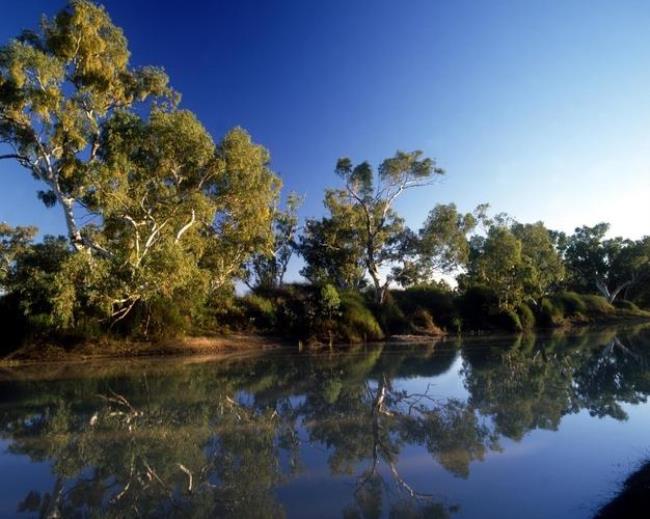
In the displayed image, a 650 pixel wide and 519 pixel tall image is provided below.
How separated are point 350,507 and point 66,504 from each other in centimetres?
279

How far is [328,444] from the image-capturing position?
568cm

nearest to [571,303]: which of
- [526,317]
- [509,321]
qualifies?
[526,317]

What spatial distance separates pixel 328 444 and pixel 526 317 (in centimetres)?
2813

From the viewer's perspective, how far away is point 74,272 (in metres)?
15.0

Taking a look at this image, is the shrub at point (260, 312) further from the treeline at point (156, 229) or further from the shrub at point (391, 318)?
the shrub at point (391, 318)

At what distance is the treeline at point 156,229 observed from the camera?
1563 centimetres

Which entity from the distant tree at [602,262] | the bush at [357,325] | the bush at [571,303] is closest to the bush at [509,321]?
the bush at [571,303]

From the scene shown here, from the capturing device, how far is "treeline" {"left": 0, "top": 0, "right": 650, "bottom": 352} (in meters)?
15.6

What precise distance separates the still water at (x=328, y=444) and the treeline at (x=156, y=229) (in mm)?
6644

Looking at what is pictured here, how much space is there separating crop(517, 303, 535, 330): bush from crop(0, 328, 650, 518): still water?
19.4 meters

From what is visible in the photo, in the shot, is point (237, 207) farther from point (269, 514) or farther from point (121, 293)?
point (269, 514)

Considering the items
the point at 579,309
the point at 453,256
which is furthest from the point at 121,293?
the point at 579,309

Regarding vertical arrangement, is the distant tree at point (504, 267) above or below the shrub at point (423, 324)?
above

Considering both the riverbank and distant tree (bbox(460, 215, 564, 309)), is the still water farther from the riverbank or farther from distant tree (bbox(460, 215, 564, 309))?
distant tree (bbox(460, 215, 564, 309))
